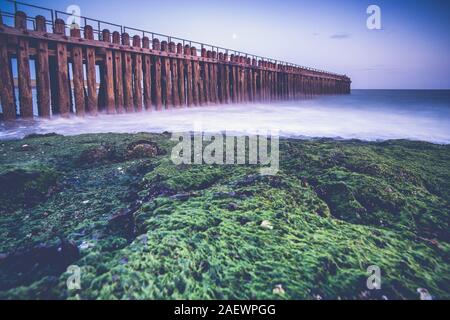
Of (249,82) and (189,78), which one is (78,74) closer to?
(189,78)

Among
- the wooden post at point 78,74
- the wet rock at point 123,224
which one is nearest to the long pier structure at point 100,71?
the wooden post at point 78,74

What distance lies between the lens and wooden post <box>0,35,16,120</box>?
7.30 metres

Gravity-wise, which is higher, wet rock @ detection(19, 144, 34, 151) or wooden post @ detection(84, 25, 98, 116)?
wooden post @ detection(84, 25, 98, 116)

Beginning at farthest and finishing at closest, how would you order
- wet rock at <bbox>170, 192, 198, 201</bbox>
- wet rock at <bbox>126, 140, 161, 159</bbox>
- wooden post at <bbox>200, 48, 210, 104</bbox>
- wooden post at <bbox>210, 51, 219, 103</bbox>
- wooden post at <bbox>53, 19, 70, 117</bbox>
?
wooden post at <bbox>210, 51, 219, 103</bbox> < wooden post at <bbox>200, 48, 210, 104</bbox> < wooden post at <bbox>53, 19, 70, 117</bbox> < wet rock at <bbox>126, 140, 161, 159</bbox> < wet rock at <bbox>170, 192, 198, 201</bbox>

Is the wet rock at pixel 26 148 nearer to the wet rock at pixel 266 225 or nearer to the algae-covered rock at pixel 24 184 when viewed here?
the algae-covered rock at pixel 24 184

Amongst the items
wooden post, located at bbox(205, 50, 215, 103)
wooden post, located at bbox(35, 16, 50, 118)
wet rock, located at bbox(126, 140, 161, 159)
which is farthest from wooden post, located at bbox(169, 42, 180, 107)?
wet rock, located at bbox(126, 140, 161, 159)

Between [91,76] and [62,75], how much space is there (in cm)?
90

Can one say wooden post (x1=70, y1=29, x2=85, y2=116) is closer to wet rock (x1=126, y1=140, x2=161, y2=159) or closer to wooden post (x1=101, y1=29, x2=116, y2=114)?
wooden post (x1=101, y1=29, x2=116, y2=114)

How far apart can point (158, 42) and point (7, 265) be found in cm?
1021

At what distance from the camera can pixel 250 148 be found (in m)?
5.14

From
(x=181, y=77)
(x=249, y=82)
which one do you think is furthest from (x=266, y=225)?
(x=249, y=82)

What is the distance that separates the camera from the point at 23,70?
7551mm

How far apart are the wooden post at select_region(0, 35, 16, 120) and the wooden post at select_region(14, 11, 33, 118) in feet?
0.67
